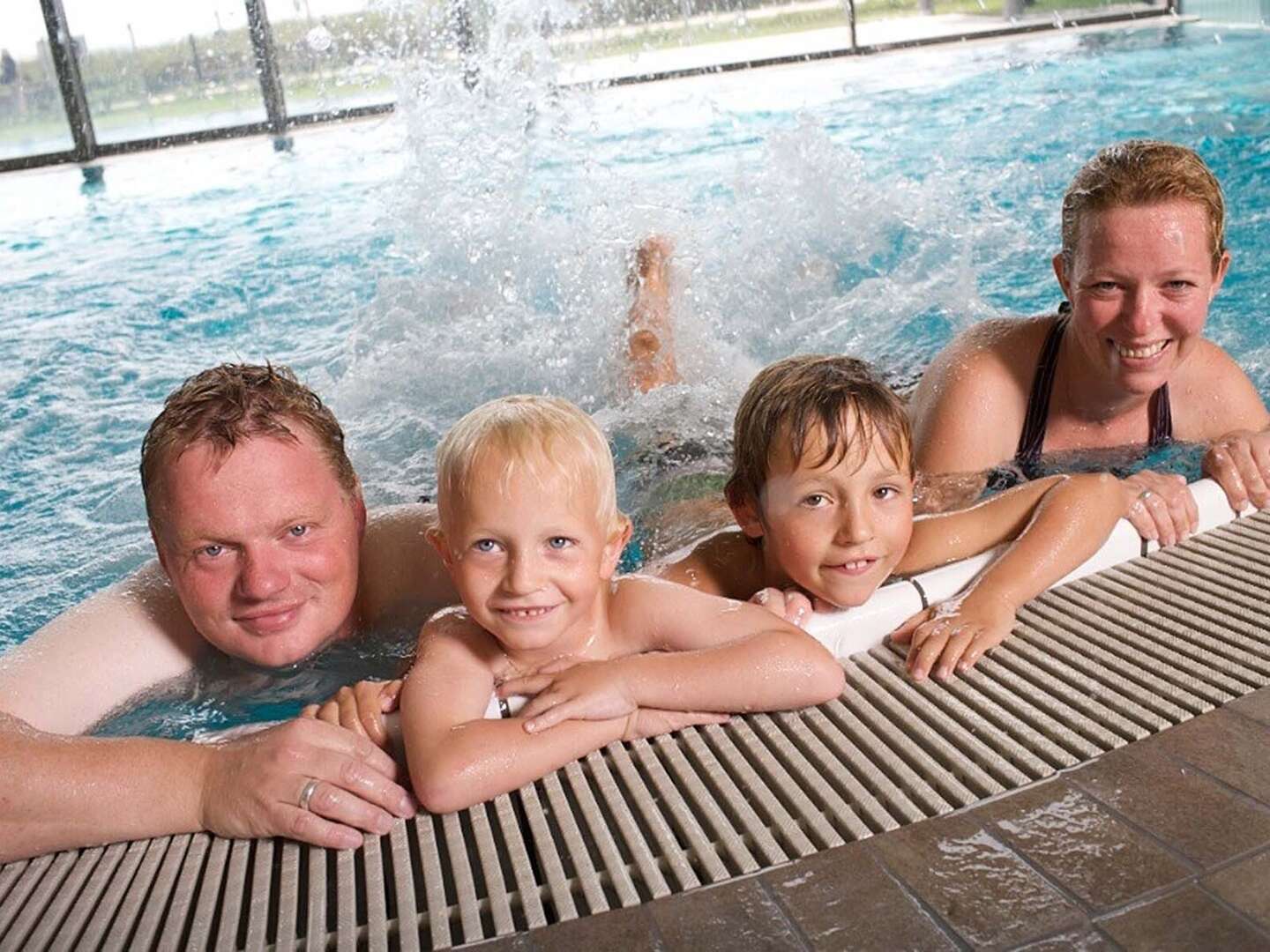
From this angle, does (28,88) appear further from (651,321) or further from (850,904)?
(850,904)

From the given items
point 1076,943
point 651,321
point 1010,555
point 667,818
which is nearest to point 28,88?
point 651,321

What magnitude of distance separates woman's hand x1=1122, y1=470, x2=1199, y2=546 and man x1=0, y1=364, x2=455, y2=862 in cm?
145

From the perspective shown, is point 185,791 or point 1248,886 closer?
point 1248,886

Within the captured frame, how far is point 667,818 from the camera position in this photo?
185cm

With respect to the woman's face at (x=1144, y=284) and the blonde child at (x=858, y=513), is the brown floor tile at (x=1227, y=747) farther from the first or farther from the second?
the woman's face at (x=1144, y=284)

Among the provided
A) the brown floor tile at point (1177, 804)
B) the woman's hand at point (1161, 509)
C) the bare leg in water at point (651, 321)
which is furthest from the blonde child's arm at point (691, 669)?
the bare leg in water at point (651, 321)

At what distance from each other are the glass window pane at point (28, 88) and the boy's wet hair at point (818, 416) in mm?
13216

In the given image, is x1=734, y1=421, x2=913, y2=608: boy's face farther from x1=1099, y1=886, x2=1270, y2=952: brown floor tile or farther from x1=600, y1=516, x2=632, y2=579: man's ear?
x1=1099, y1=886, x2=1270, y2=952: brown floor tile

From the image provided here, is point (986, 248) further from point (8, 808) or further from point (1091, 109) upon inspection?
point (8, 808)

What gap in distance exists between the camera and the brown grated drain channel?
5.55ft

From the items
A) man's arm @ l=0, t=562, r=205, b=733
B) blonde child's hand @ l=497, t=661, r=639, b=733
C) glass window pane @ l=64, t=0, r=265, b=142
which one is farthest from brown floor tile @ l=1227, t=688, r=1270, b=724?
glass window pane @ l=64, t=0, r=265, b=142

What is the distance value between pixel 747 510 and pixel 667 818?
31.9 inches

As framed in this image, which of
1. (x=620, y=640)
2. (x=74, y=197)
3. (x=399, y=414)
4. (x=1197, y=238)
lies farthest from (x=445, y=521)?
(x=74, y=197)

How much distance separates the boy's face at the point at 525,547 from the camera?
6.34 feet
